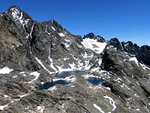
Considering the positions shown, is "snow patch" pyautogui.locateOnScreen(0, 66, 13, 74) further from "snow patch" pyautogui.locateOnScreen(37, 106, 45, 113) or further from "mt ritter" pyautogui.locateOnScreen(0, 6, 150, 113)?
"snow patch" pyautogui.locateOnScreen(37, 106, 45, 113)

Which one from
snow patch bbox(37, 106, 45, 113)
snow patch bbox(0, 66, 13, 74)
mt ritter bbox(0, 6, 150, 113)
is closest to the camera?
snow patch bbox(37, 106, 45, 113)

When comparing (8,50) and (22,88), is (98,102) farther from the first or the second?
(8,50)

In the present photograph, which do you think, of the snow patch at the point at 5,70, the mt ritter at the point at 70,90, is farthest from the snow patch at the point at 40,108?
the snow patch at the point at 5,70

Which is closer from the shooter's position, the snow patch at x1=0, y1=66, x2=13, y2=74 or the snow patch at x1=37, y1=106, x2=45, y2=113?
the snow patch at x1=37, y1=106, x2=45, y2=113

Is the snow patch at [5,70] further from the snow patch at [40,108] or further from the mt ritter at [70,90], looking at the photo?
the snow patch at [40,108]

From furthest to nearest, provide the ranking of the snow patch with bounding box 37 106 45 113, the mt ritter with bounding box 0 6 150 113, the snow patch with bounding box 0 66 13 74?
the snow patch with bounding box 0 66 13 74, the mt ritter with bounding box 0 6 150 113, the snow patch with bounding box 37 106 45 113

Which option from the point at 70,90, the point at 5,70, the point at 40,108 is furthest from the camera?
the point at 5,70

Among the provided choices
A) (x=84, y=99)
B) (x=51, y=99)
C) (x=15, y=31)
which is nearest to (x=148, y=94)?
(x=84, y=99)

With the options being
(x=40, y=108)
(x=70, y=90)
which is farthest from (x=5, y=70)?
(x=40, y=108)

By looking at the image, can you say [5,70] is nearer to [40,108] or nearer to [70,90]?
[70,90]

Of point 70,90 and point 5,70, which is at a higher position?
point 5,70

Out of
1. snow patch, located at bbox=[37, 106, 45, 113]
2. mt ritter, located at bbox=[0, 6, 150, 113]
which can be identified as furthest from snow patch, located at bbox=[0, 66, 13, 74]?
snow patch, located at bbox=[37, 106, 45, 113]
